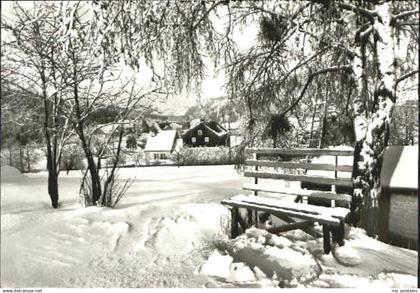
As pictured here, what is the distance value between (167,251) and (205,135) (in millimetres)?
1335

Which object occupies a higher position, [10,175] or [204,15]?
[204,15]

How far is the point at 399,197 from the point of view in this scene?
3.11 m

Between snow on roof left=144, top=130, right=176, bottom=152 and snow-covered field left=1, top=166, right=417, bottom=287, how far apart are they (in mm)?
407

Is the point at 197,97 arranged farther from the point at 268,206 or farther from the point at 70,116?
the point at 70,116

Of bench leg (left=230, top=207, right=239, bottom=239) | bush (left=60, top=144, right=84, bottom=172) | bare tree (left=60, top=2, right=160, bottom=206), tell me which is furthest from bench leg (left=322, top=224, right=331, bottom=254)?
bush (left=60, top=144, right=84, bottom=172)

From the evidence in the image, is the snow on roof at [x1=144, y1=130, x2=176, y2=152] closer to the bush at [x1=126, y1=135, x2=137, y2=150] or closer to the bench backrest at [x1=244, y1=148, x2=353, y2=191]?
the bush at [x1=126, y1=135, x2=137, y2=150]

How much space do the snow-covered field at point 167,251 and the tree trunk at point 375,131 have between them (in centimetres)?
32

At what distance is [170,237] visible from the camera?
3607 mm

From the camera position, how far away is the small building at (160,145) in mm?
4387

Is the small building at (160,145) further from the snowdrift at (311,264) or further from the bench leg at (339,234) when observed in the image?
the bench leg at (339,234)

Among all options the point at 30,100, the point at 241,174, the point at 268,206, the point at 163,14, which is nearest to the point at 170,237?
the point at 268,206

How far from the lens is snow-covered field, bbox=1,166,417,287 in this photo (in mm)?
2791

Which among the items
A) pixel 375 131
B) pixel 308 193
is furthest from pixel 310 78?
pixel 308 193

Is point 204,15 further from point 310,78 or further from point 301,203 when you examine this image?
point 301,203
